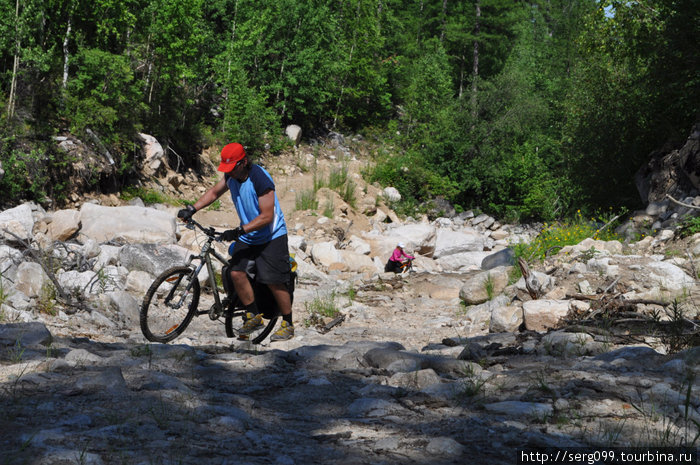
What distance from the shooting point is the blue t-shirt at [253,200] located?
521 cm

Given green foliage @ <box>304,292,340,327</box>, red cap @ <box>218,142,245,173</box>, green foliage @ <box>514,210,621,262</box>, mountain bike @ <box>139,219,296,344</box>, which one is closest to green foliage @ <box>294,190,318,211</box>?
green foliage @ <box>514,210,621,262</box>

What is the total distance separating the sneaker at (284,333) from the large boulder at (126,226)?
15.3ft

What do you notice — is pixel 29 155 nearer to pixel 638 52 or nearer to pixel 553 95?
pixel 638 52

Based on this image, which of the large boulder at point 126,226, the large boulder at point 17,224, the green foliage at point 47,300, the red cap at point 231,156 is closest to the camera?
the red cap at point 231,156

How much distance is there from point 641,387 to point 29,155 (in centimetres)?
1181

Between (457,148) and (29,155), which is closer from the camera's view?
(29,155)

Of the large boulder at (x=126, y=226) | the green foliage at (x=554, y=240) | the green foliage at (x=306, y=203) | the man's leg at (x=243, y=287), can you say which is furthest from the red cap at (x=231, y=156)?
the green foliage at (x=306, y=203)

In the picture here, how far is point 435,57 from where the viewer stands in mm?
33094

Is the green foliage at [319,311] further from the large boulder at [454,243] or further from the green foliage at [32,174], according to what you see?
the large boulder at [454,243]

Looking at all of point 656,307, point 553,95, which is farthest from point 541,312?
point 553,95

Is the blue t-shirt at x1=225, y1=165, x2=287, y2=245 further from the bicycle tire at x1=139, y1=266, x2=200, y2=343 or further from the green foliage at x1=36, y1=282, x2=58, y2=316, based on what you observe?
the green foliage at x1=36, y1=282, x2=58, y2=316

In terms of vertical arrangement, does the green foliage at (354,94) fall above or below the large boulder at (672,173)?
above

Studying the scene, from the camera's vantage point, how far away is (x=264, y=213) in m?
5.15

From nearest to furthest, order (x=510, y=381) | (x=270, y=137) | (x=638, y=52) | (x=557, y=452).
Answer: (x=557, y=452), (x=510, y=381), (x=638, y=52), (x=270, y=137)
